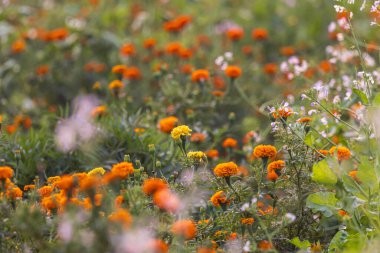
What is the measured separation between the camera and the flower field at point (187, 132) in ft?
6.34

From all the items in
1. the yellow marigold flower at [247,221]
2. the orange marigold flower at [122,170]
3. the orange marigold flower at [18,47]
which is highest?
the orange marigold flower at [122,170]

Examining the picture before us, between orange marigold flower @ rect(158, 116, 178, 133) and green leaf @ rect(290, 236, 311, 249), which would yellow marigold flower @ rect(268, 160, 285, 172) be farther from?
orange marigold flower @ rect(158, 116, 178, 133)

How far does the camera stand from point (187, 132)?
2.34 meters

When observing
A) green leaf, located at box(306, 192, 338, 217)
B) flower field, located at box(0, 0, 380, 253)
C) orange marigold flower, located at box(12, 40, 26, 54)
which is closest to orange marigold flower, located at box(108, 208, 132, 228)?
flower field, located at box(0, 0, 380, 253)

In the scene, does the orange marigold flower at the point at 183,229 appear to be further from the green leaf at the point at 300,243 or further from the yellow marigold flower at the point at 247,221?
the green leaf at the point at 300,243

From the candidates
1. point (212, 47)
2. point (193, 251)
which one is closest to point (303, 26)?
point (212, 47)

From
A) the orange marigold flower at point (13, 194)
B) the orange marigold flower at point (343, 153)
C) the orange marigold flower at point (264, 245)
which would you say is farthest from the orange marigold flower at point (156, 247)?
the orange marigold flower at point (343, 153)

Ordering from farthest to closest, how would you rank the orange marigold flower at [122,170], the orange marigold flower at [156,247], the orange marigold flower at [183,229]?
1. the orange marigold flower at [122,170]
2. the orange marigold flower at [183,229]
3. the orange marigold flower at [156,247]

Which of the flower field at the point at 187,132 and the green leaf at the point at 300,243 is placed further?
the green leaf at the point at 300,243

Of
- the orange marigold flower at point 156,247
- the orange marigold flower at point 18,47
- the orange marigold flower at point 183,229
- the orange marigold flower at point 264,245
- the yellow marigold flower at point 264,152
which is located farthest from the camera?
the orange marigold flower at point 18,47

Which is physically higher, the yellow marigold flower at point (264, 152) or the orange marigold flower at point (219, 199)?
the yellow marigold flower at point (264, 152)

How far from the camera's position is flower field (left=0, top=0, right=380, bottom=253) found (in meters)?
1.93

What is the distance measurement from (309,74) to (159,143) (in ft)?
4.62

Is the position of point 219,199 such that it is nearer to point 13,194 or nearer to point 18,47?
point 13,194
